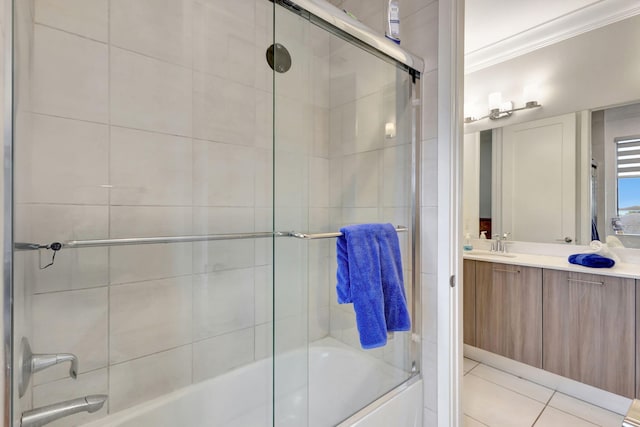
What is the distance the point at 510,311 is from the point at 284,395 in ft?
5.95

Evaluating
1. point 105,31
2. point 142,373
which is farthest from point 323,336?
point 105,31

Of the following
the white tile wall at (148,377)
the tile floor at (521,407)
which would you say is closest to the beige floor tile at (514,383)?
the tile floor at (521,407)

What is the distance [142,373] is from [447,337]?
1263 mm

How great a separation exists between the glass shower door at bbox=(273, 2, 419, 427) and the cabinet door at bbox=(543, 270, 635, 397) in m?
1.25

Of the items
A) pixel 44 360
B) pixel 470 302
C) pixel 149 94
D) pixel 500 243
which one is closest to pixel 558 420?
pixel 470 302

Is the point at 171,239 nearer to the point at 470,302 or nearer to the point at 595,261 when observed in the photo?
the point at 470,302

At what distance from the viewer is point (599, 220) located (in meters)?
2.06

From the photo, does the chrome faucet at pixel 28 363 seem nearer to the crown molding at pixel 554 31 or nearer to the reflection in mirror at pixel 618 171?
the reflection in mirror at pixel 618 171

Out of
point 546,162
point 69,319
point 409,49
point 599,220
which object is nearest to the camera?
point 69,319

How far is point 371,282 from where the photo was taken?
1046 millimetres

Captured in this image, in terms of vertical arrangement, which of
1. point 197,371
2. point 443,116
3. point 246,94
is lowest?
point 197,371

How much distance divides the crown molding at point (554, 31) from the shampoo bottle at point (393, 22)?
1.85m

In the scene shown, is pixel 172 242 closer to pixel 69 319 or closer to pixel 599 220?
pixel 69 319

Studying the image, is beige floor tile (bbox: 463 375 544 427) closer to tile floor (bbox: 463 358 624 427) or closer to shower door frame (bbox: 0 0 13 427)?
tile floor (bbox: 463 358 624 427)
